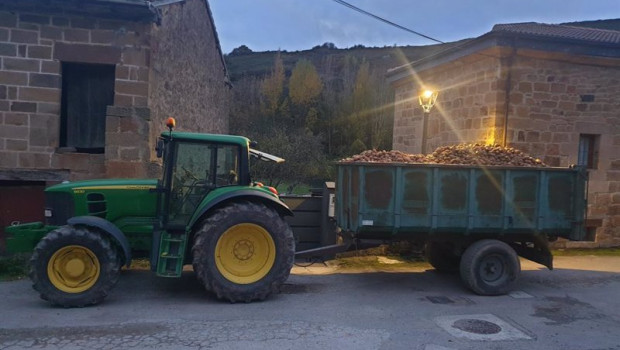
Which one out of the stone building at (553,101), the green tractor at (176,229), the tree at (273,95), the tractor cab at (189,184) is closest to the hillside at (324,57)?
the tree at (273,95)

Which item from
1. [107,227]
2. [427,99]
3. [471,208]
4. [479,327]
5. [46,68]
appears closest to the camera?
[479,327]

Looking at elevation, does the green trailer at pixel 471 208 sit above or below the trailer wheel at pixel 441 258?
above

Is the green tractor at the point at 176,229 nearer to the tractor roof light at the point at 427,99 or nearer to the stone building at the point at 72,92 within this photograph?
the stone building at the point at 72,92

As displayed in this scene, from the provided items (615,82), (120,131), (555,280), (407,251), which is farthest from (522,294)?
(120,131)

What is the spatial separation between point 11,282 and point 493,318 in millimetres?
6500

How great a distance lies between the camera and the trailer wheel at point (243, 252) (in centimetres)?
585

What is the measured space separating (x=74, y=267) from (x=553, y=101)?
9283 mm

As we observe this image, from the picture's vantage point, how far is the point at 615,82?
33.1ft

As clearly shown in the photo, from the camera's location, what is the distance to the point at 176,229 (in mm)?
6121

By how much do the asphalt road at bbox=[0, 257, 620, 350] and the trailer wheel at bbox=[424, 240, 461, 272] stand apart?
1.01 feet

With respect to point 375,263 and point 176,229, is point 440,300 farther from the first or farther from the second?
point 176,229

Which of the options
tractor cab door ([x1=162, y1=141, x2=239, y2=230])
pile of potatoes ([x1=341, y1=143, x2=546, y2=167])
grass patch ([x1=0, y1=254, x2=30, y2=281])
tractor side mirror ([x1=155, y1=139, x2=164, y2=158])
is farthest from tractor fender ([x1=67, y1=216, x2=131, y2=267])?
pile of potatoes ([x1=341, y1=143, x2=546, y2=167])

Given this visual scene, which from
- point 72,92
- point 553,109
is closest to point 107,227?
point 72,92

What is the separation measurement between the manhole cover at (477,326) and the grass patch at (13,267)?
6.19m
